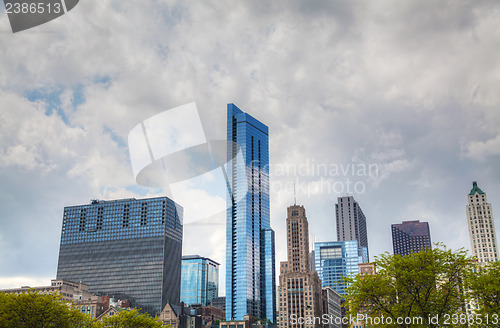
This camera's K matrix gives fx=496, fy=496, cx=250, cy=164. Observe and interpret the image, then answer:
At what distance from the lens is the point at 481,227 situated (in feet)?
605

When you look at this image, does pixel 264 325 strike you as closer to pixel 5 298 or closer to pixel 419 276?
pixel 5 298

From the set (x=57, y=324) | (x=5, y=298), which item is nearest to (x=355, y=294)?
(x=57, y=324)

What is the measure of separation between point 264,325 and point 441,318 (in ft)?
494

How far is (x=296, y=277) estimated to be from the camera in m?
173

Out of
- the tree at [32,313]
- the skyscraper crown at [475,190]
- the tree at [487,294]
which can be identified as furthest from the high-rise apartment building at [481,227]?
the tree at [32,313]

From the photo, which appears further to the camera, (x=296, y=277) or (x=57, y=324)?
(x=296, y=277)

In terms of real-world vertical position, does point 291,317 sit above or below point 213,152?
below

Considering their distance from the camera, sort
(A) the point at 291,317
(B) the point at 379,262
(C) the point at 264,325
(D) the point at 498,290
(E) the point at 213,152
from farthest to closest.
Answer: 1. (C) the point at 264,325
2. (A) the point at 291,317
3. (E) the point at 213,152
4. (B) the point at 379,262
5. (D) the point at 498,290

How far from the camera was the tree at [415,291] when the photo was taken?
142 ft

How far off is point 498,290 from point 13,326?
175ft

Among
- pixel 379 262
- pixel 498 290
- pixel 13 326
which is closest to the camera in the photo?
pixel 498 290

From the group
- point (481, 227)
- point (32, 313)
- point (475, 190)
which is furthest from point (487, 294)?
point (475, 190)

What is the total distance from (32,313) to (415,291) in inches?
1782

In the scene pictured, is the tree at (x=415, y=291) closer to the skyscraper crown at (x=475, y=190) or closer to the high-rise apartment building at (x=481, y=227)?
the high-rise apartment building at (x=481, y=227)
